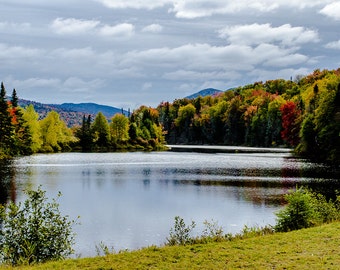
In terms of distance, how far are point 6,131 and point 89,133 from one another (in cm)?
4362

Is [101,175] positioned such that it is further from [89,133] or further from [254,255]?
[89,133]

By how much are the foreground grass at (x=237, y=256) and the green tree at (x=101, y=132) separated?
368 feet

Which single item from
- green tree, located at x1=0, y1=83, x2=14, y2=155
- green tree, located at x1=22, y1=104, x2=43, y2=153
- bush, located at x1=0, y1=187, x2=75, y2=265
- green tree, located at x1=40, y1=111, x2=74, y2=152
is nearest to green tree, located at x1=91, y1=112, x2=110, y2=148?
green tree, located at x1=40, y1=111, x2=74, y2=152

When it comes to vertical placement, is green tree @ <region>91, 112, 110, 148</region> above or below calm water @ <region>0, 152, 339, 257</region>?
above

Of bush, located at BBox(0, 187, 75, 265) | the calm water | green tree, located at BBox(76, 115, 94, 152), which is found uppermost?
green tree, located at BBox(76, 115, 94, 152)

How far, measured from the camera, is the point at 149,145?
13662 centimetres

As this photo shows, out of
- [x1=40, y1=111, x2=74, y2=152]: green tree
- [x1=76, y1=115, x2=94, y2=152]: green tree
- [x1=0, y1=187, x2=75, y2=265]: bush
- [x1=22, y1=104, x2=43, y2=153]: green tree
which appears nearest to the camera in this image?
[x1=0, y1=187, x2=75, y2=265]: bush

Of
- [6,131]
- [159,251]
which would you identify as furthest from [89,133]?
[159,251]

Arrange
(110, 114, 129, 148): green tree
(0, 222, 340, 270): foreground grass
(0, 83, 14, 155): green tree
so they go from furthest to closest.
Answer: (110, 114, 129, 148): green tree, (0, 83, 14, 155): green tree, (0, 222, 340, 270): foreground grass

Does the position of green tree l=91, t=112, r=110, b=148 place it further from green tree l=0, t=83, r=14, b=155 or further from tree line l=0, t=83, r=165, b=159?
green tree l=0, t=83, r=14, b=155

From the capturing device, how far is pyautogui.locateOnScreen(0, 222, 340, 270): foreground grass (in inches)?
480

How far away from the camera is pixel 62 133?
117 metres

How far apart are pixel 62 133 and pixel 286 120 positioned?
6015 cm

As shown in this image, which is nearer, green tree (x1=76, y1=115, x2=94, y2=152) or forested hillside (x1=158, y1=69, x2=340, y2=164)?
forested hillside (x1=158, y1=69, x2=340, y2=164)
